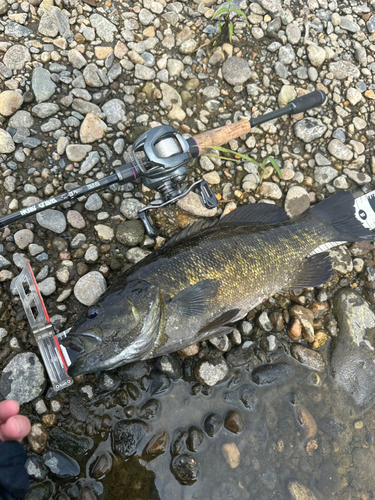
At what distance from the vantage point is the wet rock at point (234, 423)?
3.07m

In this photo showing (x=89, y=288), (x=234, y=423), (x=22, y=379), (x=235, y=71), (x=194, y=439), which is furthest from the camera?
(x=235, y=71)

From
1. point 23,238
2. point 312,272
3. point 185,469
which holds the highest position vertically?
point 23,238

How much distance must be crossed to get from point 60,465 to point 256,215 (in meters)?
2.92

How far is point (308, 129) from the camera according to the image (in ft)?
13.2

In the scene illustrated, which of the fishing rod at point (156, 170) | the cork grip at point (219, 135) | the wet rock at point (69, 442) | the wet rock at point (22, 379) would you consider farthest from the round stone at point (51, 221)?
the wet rock at point (69, 442)

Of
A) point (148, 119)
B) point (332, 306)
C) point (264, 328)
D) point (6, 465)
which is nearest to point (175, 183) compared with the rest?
point (148, 119)

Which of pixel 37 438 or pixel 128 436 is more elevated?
pixel 37 438

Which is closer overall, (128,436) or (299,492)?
(128,436)

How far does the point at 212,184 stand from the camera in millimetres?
3785

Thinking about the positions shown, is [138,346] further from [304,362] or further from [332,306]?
[332,306]

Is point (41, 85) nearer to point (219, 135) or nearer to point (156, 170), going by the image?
point (156, 170)

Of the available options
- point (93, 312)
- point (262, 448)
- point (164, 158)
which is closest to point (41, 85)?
point (164, 158)

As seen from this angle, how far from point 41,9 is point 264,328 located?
4.34 metres

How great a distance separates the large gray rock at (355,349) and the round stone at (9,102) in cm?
407
